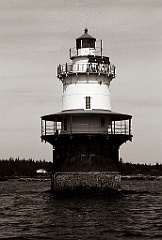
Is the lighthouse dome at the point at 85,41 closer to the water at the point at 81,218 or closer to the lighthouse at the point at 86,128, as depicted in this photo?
the lighthouse at the point at 86,128

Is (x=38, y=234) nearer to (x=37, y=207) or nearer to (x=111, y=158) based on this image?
(x=37, y=207)

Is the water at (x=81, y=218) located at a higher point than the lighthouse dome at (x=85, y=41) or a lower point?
lower

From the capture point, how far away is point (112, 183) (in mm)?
55906

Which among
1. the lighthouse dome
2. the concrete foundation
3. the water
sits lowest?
the water

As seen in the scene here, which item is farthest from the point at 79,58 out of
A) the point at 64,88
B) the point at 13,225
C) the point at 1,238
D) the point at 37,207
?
the point at 1,238

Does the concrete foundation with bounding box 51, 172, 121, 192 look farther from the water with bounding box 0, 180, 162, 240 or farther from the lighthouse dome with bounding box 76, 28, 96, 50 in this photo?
the lighthouse dome with bounding box 76, 28, 96, 50

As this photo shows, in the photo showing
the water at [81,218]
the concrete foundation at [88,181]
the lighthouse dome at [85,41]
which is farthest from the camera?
the lighthouse dome at [85,41]

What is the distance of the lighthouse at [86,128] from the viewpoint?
55.7 metres

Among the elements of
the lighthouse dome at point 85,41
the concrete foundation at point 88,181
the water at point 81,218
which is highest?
the lighthouse dome at point 85,41

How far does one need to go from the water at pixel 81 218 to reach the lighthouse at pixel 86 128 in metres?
3.24

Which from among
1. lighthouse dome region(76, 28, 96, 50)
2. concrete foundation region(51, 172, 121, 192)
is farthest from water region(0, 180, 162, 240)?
lighthouse dome region(76, 28, 96, 50)

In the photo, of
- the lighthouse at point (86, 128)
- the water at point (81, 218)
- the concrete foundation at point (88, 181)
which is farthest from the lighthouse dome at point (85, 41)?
the water at point (81, 218)

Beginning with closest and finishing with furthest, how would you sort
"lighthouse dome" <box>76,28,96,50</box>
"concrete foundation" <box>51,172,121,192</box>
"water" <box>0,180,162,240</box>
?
"water" <box>0,180,162,240</box> → "concrete foundation" <box>51,172,121,192</box> → "lighthouse dome" <box>76,28,96,50</box>

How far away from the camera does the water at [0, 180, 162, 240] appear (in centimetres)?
3243
